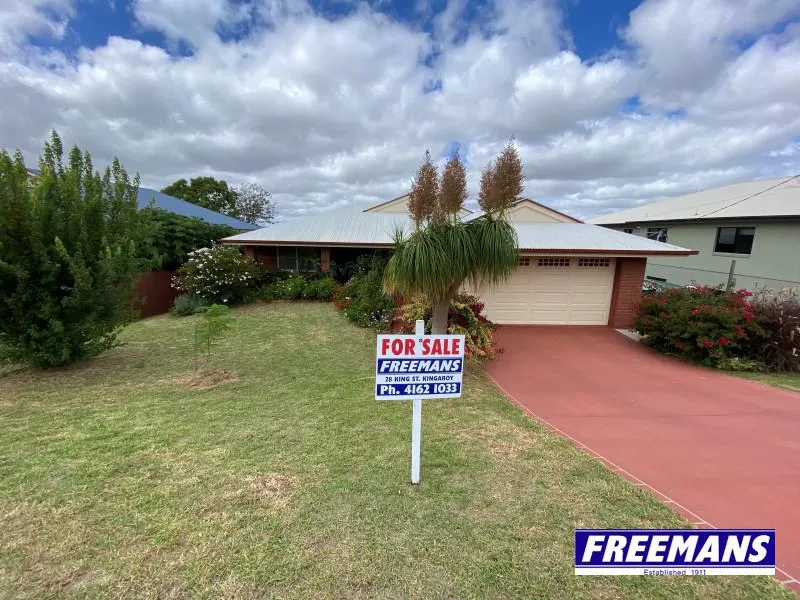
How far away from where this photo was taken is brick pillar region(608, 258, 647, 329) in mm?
10234

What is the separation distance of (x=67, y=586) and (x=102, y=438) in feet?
7.12

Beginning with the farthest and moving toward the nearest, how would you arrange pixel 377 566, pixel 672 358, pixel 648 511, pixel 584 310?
pixel 584 310, pixel 672 358, pixel 648 511, pixel 377 566

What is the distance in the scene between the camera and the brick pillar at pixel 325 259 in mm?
13977

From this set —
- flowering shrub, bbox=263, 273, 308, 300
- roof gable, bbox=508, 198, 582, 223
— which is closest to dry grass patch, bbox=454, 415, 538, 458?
flowering shrub, bbox=263, 273, 308, 300

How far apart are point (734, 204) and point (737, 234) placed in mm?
1905

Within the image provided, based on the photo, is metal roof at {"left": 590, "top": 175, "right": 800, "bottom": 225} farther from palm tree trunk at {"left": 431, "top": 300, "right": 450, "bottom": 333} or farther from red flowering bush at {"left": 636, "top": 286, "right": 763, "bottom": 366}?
palm tree trunk at {"left": 431, "top": 300, "right": 450, "bottom": 333}

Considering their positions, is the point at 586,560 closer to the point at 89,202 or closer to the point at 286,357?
the point at 286,357

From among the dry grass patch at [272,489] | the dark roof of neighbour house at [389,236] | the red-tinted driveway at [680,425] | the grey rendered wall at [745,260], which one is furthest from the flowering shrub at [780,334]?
the dry grass patch at [272,489]

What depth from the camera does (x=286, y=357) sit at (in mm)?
7066

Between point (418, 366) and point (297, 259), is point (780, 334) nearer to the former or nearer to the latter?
point (418, 366)

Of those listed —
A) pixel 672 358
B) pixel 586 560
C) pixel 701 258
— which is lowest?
pixel 672 358

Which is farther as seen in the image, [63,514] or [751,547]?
[63,514]

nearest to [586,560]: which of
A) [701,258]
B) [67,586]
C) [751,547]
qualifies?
[751,547]

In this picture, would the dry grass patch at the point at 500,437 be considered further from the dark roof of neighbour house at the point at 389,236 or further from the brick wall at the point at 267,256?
the brick wall at the point at 267,256
